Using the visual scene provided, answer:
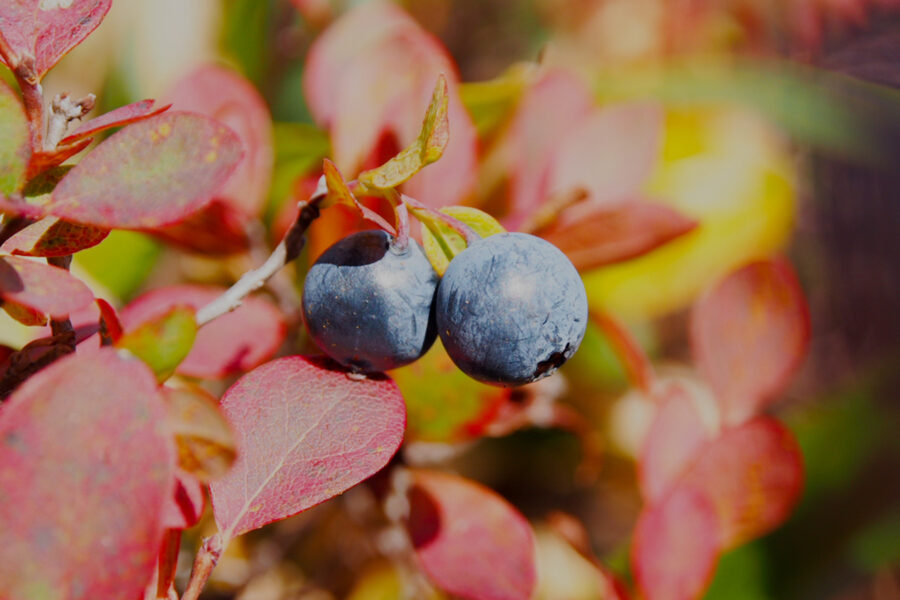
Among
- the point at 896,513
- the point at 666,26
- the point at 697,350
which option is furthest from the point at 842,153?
the point at 697,350

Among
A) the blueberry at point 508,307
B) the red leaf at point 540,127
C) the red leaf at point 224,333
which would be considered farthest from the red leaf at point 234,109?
the blueberry at point 508,307

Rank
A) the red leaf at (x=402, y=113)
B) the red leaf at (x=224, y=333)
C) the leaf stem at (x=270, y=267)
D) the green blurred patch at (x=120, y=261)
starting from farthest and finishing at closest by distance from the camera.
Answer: the green blurred patch at (x=120, y=261)
the red leaf at (x=402, y=113)
the red leaf at (x=224, y=333)
the leaf stem at (x=270, y=267)

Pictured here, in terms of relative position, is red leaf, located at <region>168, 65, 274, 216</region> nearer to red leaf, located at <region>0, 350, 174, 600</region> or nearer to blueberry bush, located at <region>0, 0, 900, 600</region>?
blueberry bush, located at <region>0, 0, 900, 600</region>

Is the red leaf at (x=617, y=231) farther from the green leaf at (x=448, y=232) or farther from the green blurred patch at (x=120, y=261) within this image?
the green blurred patch at (x=120, y=261)

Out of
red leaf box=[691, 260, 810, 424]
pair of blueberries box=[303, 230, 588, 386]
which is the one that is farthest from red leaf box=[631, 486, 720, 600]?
pair of blueberries box=[303, 230, 588, 386]

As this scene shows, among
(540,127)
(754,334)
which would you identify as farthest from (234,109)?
(754,334)

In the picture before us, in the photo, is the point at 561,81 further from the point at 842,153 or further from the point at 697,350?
the point at 842,153

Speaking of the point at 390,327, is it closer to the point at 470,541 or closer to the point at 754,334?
the point at 470,541
